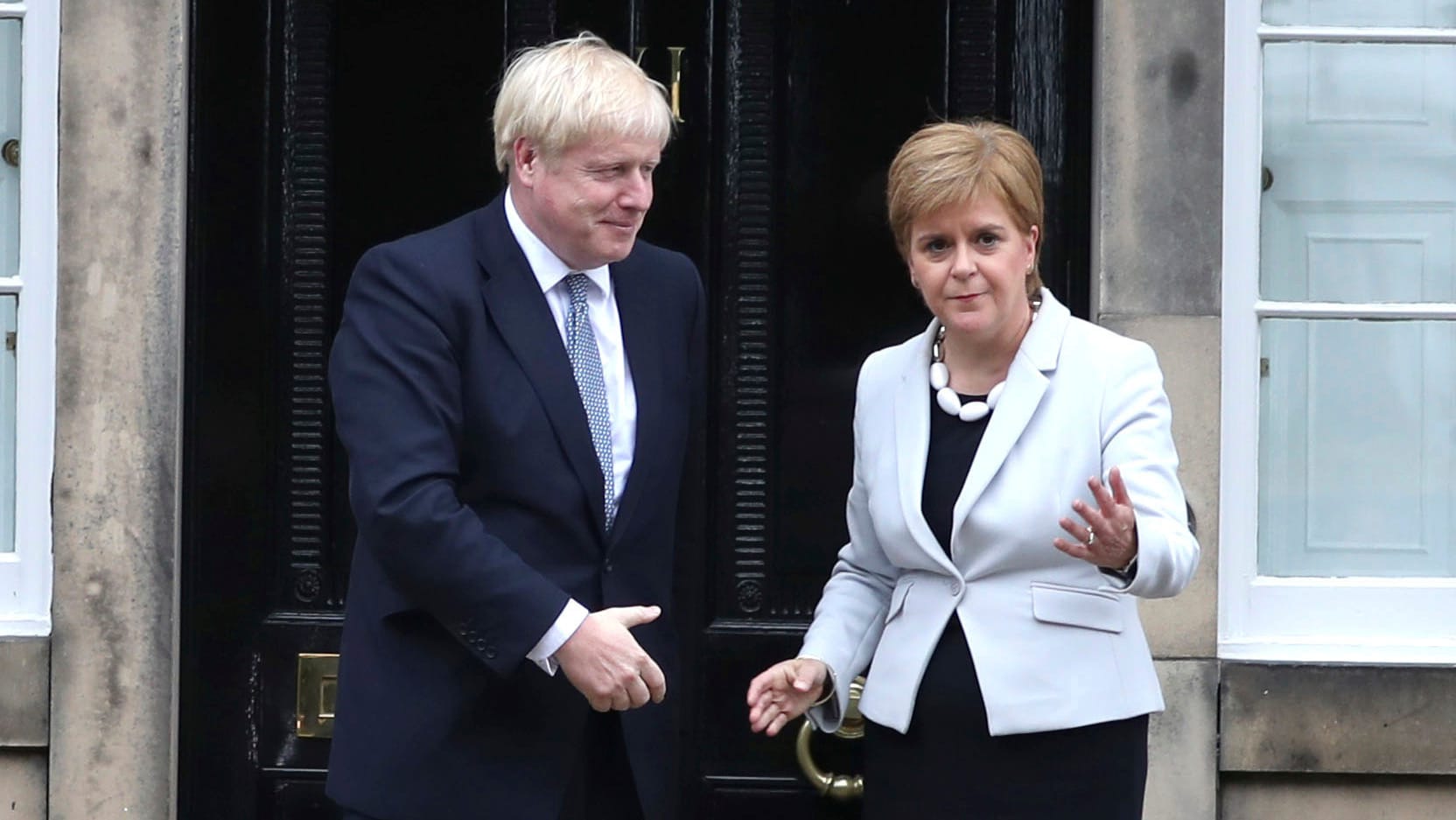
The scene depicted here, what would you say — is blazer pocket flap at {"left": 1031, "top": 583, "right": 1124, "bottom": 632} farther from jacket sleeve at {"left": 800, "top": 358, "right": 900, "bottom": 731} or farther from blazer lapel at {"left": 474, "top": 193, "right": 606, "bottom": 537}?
blazer lapel at {"left": 474, "top": 193, "right": 606, "bottom": 537}

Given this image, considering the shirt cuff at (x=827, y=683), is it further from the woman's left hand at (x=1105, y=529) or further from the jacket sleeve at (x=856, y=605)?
the woman's left hand at (x=1105, y=529)

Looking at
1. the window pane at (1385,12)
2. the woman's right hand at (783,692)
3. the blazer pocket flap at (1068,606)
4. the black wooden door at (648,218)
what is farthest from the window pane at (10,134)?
the window pane at (1385,12)

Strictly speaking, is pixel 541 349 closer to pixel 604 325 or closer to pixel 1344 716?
pixel 604 325

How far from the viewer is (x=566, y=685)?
2.96 m

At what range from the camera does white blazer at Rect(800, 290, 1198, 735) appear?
2906 mm

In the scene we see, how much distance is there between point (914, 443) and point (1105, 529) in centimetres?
41

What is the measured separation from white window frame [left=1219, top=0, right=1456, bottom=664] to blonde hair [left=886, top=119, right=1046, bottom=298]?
129 centimetres

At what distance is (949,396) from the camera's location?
9.97 feet

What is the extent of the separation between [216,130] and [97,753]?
4.39 feet

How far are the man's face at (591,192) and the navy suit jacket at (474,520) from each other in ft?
0.28

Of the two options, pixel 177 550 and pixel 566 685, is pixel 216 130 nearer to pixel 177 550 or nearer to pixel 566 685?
pixel 177 550

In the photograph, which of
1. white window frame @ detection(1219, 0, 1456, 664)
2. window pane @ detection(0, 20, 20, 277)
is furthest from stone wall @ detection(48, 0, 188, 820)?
white window frame @ detection(1219, 0, 1456, 664)

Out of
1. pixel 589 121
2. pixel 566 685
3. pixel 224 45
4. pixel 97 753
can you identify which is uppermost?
pixel 224 45

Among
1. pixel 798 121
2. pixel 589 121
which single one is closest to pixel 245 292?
pixel 798 121
